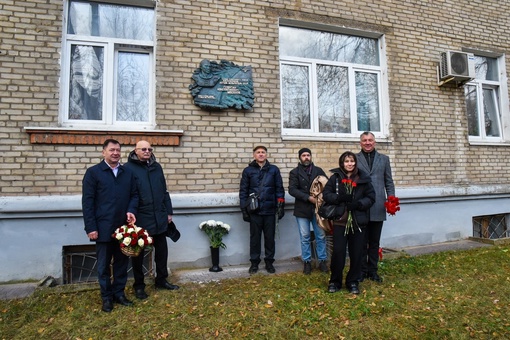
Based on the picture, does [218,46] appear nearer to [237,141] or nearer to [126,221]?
[237,141]

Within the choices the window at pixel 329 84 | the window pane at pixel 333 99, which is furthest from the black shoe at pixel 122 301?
the window pane at pixel 333 99

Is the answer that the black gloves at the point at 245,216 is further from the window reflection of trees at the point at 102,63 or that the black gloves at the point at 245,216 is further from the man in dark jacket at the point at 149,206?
the window reflection of trees at the point at 102,63

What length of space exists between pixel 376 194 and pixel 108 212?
3084mm

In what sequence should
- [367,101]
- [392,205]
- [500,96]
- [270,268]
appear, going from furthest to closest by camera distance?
1. [500,96]
2. [367,101]
3. [270,268]
4. [392,205]

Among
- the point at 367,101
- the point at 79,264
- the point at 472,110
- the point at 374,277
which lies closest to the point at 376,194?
the point at 374,277

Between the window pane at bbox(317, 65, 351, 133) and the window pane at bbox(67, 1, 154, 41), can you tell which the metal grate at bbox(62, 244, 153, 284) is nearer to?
the window pane at bbox(67, 1, 154, 41)

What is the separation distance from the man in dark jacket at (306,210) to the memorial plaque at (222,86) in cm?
125

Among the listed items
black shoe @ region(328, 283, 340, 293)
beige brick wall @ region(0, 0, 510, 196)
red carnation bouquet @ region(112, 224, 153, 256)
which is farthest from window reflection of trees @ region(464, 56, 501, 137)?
red carnation bouquet @ region(112, 224, 153, 256)

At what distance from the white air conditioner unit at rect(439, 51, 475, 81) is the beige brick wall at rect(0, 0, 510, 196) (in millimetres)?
205

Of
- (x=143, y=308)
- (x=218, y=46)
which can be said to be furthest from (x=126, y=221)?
(x=218, y=46)

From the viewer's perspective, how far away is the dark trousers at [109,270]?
330 centimetres

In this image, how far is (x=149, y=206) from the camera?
364cm

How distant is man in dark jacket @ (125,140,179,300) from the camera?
11.9 feet

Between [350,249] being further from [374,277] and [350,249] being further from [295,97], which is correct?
[295,97]
